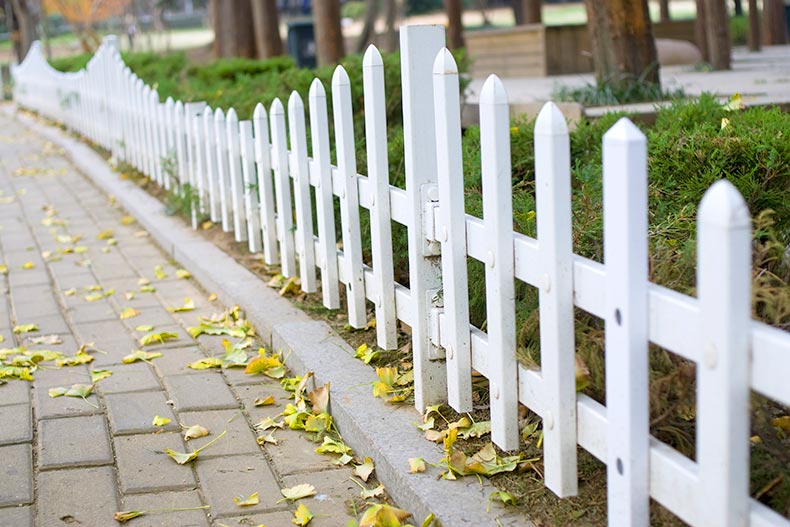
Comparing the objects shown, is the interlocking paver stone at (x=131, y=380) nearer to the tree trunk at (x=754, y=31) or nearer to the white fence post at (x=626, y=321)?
the white fence post at (x=626, y=321)

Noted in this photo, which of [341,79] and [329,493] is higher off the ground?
[341,79]

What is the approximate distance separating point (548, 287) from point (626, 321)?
383 mm

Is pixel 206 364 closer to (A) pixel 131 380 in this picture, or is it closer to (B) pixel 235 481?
(A) pixel 131 380

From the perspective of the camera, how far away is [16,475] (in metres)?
3.21

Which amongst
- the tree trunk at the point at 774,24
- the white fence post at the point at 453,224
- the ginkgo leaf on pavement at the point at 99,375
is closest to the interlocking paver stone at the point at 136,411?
the ginkgo leaf on pavement at the point at 99,375

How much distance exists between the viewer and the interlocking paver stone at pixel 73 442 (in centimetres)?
334

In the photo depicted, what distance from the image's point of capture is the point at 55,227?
7805 millimetres

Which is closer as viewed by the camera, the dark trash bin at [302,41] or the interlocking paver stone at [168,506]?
the interlocking paver stone at [168,506]

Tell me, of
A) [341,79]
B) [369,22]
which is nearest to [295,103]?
[341,79]

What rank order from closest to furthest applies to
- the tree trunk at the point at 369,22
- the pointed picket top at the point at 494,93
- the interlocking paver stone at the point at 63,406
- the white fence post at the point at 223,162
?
the pointed picket top at the point at 494,93 → the interlocking paver stone at the point at 63,406 → the white fence post at the point at 223,162 → the tree trunk at the point at 369,22

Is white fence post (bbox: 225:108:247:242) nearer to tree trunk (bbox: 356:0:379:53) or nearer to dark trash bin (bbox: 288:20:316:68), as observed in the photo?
tree trunk (bbox: 356:0:379:53)

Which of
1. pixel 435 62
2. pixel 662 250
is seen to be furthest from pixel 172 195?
pixel 662 250

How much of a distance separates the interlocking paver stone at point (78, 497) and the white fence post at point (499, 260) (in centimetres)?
114

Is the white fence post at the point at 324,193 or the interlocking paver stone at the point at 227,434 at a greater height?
the white fence post at the point at 324,193
